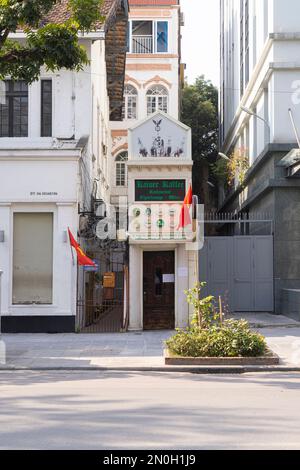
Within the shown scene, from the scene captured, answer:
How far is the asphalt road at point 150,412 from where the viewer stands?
7.11 m

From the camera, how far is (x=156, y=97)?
4466 centimetres

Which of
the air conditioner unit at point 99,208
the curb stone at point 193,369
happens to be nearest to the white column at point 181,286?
the air conditioner unit at point 99,208

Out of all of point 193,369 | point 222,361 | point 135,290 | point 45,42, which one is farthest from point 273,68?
point 193,369

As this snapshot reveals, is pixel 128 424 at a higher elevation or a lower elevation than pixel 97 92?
lower

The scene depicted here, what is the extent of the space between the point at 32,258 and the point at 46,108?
4707mm

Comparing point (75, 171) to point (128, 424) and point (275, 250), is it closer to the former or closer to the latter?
point (275, 250)

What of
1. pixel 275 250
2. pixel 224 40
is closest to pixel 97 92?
pixel 275 250

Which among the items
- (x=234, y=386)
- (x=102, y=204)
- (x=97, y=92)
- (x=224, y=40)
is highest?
(x=224, y=40)

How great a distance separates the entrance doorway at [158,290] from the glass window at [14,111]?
545cm

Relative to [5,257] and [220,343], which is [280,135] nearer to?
[5,257]

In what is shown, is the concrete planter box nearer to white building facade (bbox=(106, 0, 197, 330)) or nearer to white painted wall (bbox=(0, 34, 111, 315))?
white building facade (bbox=(106, 0, 197, 330))

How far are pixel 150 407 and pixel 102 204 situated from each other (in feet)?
52.4
